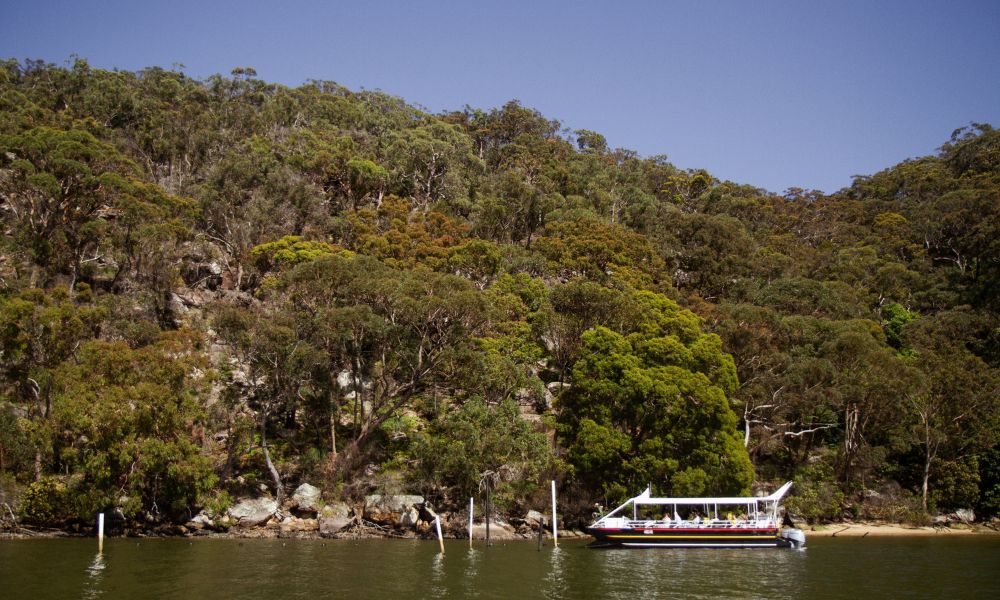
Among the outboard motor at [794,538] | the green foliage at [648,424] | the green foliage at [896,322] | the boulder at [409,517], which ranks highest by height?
the green foliage at [896,322]

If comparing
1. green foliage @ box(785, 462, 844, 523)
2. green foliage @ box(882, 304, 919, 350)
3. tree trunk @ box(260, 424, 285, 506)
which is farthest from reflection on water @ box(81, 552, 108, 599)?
green foliage @ box(882, 304, 919, 350)

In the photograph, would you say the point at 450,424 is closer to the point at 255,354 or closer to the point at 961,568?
the point at 255,354

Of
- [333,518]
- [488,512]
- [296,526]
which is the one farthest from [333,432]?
[488,512]

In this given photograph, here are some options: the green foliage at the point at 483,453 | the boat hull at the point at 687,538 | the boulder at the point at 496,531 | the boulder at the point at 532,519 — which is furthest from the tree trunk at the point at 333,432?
the boat hull at the point at 687,538

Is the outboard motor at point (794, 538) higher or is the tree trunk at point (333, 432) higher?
the tree trunk at point (333, 432)

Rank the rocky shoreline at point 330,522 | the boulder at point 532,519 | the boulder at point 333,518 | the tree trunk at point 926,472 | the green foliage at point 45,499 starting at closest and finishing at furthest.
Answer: the green foliage at point 45,499, the rocky shoreline at point 330,522, the boulder at point 333,518, the boulder at point 532,519, the tree trunk at point 926,472

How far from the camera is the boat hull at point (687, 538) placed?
125 feet

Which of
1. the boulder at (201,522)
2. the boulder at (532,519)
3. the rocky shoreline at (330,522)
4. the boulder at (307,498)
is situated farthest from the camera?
the boulder at (532,519)

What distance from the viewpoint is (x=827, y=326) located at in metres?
56.7

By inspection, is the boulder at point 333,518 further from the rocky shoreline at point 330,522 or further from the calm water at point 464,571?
the calm water at point 464,571

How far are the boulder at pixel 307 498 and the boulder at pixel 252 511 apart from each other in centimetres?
120

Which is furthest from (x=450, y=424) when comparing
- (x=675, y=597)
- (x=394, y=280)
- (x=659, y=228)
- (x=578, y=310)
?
(x=659, y=228)

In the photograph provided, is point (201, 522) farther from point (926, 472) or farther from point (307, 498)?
point (926, 472)

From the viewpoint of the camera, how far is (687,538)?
38938 mm
